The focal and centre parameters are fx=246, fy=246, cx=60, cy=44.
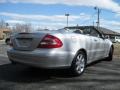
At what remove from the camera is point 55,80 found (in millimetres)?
6258

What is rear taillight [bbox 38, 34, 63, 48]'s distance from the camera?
598 centimetres

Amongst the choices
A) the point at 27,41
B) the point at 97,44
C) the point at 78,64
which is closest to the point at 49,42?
the point at 27,41

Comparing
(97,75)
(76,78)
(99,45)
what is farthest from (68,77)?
(99,45)

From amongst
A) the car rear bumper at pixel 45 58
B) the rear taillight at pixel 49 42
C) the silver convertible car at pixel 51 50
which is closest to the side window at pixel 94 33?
the silver convertible car at pixel 51 50

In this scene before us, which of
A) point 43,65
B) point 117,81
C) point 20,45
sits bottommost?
point 117,81

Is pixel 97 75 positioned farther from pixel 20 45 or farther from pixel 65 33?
pixel 20 45

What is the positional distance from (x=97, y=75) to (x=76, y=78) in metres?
0.76

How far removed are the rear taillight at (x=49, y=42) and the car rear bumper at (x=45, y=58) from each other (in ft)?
0.44

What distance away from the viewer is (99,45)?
8273 millimetres

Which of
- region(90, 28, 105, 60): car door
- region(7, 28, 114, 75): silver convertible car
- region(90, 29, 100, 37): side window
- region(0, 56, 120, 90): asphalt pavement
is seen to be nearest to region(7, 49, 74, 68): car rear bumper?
region(7, 28, 114, 75): silver convertible car

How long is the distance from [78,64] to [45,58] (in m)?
1.27

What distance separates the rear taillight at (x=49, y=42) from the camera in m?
5.98

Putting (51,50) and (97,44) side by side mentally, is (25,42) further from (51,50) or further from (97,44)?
(97,44)

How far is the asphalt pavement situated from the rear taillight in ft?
2.91
